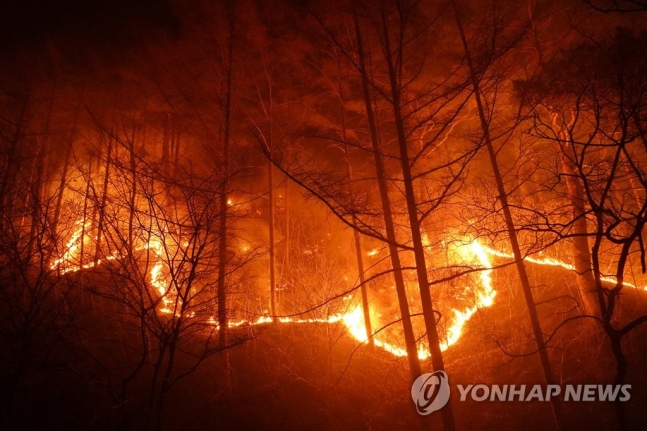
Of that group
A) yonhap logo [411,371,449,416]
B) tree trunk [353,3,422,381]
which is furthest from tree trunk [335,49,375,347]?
yonhap logo [411,371,449,416]

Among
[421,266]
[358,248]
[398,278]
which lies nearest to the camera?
[421,266]

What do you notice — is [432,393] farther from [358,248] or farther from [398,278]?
[358,248]

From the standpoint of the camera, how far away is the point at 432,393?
18.2ft

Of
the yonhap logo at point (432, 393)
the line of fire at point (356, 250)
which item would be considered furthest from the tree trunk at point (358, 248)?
the yonhap logo at point (432, 393)

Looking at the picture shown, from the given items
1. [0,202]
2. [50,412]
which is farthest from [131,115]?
[50,412]

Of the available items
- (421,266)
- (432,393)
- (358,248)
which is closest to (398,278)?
(421,266)

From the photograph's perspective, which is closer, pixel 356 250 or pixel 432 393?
pixel 432 393

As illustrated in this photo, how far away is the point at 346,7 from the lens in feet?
23.2

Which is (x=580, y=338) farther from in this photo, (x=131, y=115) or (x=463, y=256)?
(x=131, y=115)

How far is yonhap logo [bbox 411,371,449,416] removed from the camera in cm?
445

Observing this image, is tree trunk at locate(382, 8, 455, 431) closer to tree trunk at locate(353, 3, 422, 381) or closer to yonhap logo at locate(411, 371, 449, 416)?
yonhap logo at locate(411, 371, 449, 416)

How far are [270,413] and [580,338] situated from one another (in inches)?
387

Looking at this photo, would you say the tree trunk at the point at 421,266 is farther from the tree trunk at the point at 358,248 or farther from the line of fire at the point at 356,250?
the tree trunk at the point at 358,248

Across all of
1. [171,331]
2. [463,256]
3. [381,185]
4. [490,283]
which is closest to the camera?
[171,331]
